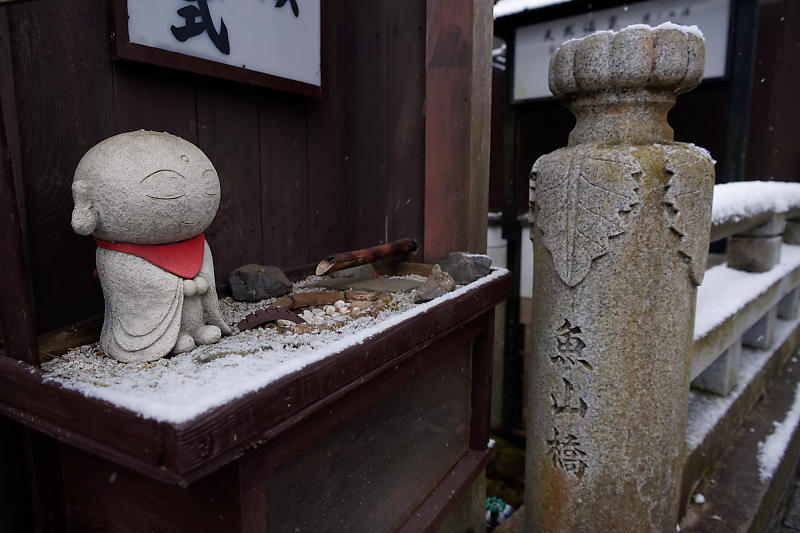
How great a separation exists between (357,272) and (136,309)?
1141 mm

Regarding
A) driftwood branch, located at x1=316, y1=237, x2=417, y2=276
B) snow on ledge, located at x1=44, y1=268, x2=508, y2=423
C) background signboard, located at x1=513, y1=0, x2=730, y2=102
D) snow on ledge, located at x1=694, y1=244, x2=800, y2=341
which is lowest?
snow on ledge, located at x1=694, y1=244, x2=800, y2=341

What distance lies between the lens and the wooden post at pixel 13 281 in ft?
3.71

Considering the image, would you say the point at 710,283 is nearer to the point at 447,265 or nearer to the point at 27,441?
the point at 447,265

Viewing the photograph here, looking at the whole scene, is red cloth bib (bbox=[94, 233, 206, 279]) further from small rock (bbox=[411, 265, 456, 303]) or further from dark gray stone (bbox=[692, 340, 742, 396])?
dark gray stone (bbox=[692, 340, 742, 396])

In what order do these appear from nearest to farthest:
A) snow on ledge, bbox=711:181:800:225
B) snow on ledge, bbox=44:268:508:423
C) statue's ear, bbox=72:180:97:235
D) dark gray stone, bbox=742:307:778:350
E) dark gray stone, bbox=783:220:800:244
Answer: snow on ledge, bbox=44:268:508:423 → statue's ear, bbox=72:180:97:235 → snow on ledge, bbox=711:181:800:225 → dark gray stone, bbox=742:307:778:350 → dark gray stone, bbox=783:220:800:244

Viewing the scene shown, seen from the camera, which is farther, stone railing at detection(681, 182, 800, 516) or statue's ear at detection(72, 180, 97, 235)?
stone railing at detection(681, 182, 800, 516)

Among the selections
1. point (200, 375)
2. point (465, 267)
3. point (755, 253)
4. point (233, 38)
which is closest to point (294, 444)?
point (200, 375)

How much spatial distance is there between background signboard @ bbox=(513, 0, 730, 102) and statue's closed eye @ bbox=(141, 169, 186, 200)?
440cm

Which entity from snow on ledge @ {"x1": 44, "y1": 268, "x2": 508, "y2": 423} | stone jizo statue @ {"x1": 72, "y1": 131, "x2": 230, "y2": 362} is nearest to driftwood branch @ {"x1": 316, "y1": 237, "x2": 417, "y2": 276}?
snow on ledge @ {"x1": 44, "y1": 268, "x2": 508, "y2": 423}

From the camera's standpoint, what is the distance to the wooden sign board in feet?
5.24

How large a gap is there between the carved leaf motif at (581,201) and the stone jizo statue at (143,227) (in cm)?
129

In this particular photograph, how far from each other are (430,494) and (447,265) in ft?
3.20

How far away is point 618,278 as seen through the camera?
1.92 meters

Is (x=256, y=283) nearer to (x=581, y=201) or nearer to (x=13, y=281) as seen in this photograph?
(x=13, y=281)
